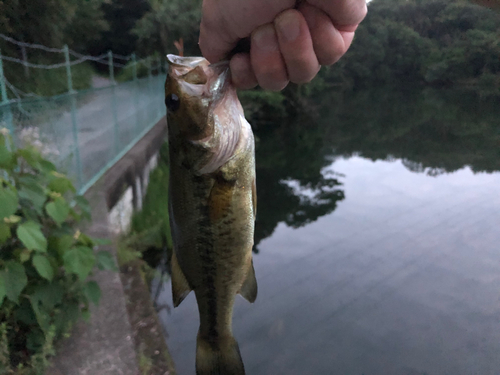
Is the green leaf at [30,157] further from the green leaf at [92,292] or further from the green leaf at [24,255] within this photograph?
the green leaf at [92,292]

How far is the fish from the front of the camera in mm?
1438

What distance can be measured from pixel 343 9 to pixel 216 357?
1.56 meters

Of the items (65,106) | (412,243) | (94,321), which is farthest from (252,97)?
(94,321)

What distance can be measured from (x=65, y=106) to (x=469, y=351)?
5.89 m

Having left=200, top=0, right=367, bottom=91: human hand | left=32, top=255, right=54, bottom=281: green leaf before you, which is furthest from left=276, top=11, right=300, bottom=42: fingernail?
left=32, top=255, right=54, bottom=281: green leaf

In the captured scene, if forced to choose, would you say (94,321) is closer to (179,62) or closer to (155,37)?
(179,62)

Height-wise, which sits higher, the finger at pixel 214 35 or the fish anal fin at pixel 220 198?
the finger at pixel 214 35

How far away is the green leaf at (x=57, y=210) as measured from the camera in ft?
7.94

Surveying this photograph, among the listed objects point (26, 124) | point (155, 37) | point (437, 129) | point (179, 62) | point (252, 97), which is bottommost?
point (437, 129)

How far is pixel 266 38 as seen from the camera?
1.23 meters

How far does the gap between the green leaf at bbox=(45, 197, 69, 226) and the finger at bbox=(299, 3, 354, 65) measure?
6.29 ft

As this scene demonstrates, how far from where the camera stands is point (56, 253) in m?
2.52

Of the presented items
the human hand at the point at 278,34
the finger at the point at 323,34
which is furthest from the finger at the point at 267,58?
the finger at the point at 323,34

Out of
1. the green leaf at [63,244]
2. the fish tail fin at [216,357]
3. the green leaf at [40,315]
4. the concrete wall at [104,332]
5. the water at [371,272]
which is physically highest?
the green leaf at [63,244]
